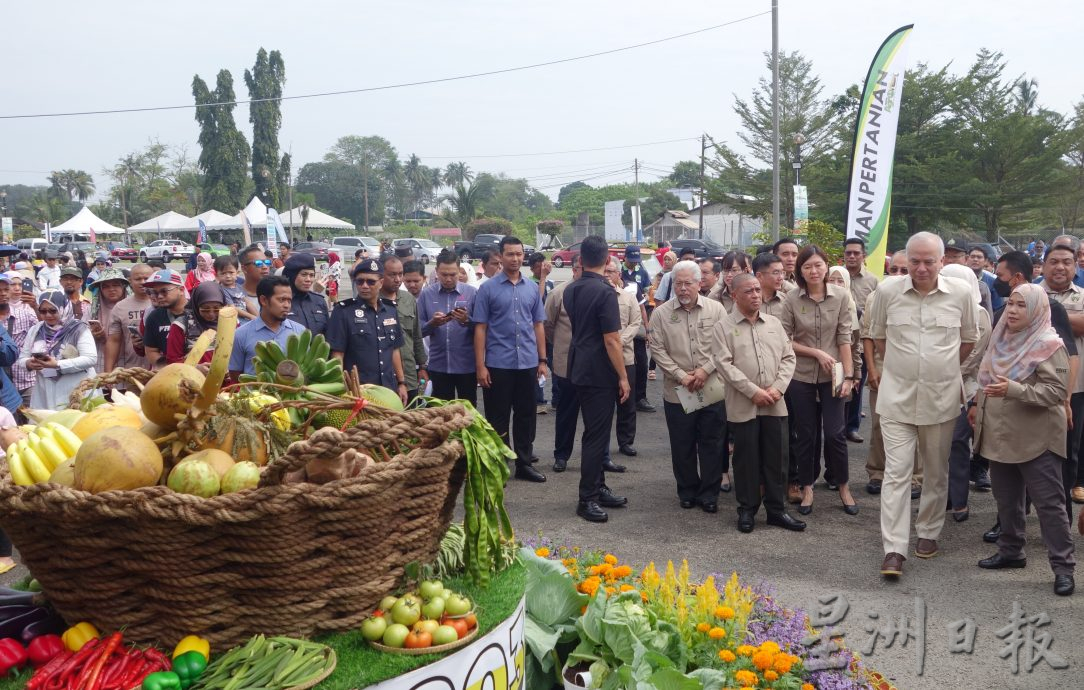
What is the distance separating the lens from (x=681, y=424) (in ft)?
23.3

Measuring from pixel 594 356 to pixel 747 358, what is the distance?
1.14 meters

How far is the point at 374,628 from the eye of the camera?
8.07 feet

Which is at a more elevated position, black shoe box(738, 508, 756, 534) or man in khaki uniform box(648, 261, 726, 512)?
man in khaki uniform box(648, 261, 726, 512)

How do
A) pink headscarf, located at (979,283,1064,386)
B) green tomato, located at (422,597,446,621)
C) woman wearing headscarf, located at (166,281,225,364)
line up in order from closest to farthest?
green tomato, located at (422,597,446,621) → pink headscarf, located at (979,283,1064,386) → woman wearing headscarf, located at (166,281,225,364)

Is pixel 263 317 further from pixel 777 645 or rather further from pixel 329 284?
pixel 329 284

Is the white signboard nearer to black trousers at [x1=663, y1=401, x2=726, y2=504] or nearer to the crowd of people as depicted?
the crowd of people

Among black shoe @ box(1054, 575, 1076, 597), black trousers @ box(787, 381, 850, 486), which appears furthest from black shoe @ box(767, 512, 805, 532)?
black shoe @ box(1054, 575, 1076, 597)

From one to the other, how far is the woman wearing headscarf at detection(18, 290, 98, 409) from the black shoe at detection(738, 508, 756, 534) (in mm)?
5434

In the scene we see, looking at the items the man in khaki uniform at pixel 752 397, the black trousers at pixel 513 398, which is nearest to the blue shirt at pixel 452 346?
the black trousers at pixel 513 398

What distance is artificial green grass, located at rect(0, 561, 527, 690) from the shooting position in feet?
7.59

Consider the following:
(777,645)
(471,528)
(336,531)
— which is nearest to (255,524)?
(336,531)

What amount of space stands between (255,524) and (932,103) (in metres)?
40.2

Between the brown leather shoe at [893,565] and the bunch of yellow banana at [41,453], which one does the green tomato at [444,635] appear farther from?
the brown leather shoe at [893,565]

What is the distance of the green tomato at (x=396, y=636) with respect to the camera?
7.98 feet
